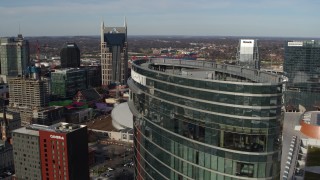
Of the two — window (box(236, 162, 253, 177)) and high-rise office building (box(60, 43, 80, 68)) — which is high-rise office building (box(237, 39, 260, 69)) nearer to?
window (box(236, 162, 253, 177))

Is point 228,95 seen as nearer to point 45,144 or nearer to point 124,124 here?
point 45,144

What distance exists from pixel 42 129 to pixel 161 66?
31551 mm

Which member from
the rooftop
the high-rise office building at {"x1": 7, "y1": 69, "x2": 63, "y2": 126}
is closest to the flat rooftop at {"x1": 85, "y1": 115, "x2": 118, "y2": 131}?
the high-rise office building at {"x1": 7, "y1": 69, "x2": 63, "y2": 126}

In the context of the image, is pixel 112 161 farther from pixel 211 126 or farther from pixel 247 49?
pixel 211 126

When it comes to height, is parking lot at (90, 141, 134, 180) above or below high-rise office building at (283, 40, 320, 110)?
Answer: below

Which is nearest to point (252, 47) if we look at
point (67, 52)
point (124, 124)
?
point (124, 124)

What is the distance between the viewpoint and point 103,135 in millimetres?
95438

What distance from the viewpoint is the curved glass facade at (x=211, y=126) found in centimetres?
2119

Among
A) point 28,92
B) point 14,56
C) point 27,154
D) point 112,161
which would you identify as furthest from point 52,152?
point 14,56

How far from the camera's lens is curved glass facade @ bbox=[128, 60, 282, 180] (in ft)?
69.5

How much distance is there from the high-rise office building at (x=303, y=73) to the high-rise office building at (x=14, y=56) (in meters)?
121

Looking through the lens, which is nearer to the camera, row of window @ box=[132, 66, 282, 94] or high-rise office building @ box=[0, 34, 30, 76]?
row of window @ box=[132, 66, 282, 94]

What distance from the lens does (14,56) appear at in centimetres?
16975

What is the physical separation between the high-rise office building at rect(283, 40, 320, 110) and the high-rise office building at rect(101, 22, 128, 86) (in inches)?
2901
